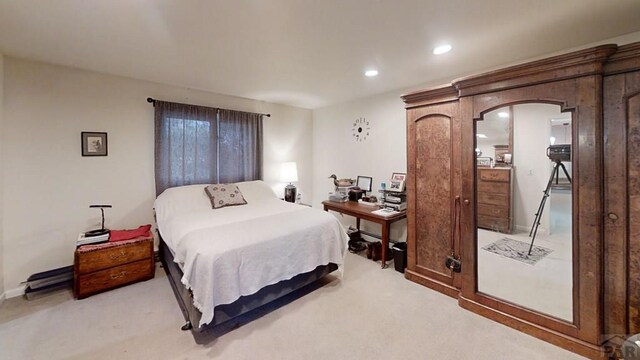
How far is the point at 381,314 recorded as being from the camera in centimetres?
222

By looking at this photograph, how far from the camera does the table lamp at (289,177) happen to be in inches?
172

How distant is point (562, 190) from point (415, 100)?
147 centimetres

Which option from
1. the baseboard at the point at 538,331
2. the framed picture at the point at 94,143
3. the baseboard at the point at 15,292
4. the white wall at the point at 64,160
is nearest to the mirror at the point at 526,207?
the baseboard at the point at 538,331

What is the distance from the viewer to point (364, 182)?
162 inches

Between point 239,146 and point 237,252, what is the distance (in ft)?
8.01

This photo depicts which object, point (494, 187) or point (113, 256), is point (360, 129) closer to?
point (494, 187)

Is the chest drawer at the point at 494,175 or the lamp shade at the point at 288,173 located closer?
the chest drawer at the point at 494,175

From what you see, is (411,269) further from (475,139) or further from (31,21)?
(31,21)

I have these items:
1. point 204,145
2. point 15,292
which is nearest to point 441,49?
point 204,145

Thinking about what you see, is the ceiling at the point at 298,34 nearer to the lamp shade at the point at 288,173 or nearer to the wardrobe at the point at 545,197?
the wardrobe at the point at 545,197

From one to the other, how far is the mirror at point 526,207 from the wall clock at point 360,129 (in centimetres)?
198

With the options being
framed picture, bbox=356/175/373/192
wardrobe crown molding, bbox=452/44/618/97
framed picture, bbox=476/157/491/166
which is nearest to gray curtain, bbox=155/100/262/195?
framed picture, bbox=356/175/373/192

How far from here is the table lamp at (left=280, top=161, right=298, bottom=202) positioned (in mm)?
4379

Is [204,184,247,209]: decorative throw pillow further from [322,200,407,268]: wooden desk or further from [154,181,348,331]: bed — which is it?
[322,200,407,268]: wooden desk
